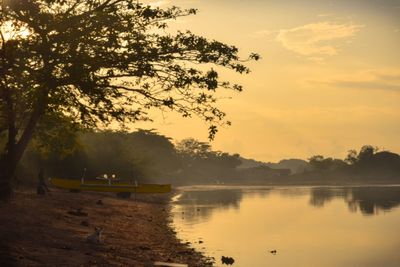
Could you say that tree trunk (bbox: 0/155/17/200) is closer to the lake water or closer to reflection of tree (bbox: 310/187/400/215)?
the lake water

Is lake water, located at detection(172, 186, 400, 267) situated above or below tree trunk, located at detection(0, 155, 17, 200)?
below

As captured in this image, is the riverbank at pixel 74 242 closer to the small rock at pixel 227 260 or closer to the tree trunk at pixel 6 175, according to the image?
the tree trunk at pixel 6 175

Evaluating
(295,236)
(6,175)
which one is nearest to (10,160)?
(6,175)

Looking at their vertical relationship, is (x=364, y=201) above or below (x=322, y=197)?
below

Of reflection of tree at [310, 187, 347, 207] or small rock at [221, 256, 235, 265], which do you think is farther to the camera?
reflection of tree at [310, 187, 347, 207]

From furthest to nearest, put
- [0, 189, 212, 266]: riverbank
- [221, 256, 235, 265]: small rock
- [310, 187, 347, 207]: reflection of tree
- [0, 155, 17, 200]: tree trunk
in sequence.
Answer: [310, 187, 347, 207]: reflection of tree < [0, 155, 17, 200]: tree trunk < [221, 256, 235, 265]: small rock < [0, 189, 212, 266]: riverbank

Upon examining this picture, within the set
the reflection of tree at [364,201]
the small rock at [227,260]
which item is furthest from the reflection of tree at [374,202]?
the small rock at [227,260]

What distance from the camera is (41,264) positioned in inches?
658

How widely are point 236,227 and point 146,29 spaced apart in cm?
2337

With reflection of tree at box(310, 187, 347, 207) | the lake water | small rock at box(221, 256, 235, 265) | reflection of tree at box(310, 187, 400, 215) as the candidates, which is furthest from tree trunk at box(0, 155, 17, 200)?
reflection of tree at box(310, 187, 347, 207)

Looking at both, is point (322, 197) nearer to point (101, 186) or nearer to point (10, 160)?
point (101, 186)

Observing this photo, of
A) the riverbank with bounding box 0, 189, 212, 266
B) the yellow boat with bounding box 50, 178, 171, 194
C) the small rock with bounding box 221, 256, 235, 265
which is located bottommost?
the small rock with bounding box 221, 256, 235, 265

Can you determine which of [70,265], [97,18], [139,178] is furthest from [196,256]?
[139,178]

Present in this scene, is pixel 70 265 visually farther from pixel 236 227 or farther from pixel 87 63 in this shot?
pixel 236 227
